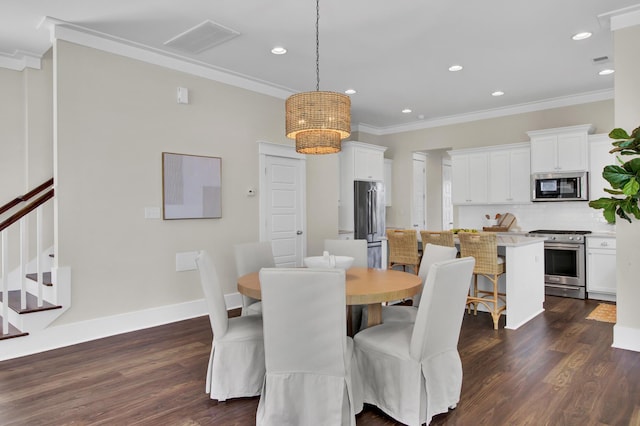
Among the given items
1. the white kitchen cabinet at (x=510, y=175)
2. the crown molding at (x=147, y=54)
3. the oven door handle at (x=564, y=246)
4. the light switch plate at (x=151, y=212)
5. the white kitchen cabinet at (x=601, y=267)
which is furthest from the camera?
the white kitchen cabinet at (x=510, y=175)

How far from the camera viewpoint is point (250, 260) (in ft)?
11.8

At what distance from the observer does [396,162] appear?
26.2 feet

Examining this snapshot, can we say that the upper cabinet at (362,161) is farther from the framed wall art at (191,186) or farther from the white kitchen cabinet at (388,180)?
the framed wall art at (191,186)

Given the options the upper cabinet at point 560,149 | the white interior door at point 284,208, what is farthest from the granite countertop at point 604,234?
the white interior door at point 284,208

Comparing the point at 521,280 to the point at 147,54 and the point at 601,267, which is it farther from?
the point at 147,54

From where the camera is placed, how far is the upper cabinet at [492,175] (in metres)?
6.29

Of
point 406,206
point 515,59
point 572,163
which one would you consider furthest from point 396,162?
point 515,59

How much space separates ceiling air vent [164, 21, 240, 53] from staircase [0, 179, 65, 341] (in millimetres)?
1862

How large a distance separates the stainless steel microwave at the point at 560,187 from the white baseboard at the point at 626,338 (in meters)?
2.61

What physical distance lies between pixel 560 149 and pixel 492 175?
106 cm

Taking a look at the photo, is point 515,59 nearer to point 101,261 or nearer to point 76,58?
point 76,58

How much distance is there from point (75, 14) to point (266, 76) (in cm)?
212

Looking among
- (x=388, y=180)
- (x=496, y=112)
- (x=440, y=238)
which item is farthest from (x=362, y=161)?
(x=440, y=238)

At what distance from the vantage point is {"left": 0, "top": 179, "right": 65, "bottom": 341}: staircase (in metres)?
3.45
